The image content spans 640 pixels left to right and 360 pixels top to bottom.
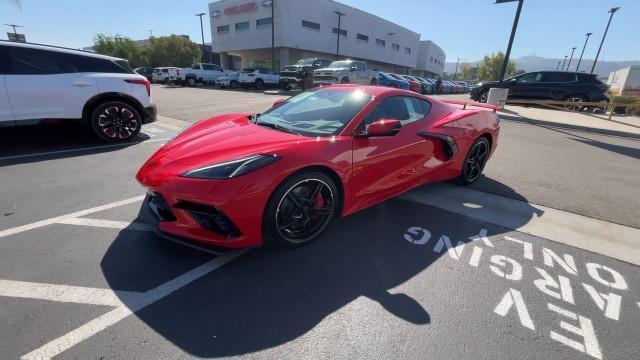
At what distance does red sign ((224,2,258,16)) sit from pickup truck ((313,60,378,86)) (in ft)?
89.0

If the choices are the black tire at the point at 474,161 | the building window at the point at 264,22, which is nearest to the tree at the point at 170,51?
the building window at the point at 264,22

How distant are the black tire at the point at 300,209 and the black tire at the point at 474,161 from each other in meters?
2.29

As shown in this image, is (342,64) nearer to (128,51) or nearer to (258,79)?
(258,79)

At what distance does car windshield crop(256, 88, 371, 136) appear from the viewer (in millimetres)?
2768

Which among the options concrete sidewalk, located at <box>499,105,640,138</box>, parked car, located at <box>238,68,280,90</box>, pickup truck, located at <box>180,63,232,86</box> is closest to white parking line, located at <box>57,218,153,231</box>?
concrete sidewalk, located at <box>499,105,640,138</box>

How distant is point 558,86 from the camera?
1315 cm

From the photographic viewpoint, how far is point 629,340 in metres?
1.80

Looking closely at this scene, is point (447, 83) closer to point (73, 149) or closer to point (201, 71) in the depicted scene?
point (201, 71)

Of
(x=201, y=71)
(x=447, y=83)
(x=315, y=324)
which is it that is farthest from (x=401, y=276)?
(x=447, y=83)

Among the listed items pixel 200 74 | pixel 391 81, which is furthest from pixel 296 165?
pixel 200 74

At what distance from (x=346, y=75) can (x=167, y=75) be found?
667 inches

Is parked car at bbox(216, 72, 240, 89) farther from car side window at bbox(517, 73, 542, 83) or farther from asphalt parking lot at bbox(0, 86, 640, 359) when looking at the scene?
asphalt parking lot at bbox(0, 86, 640, 359)

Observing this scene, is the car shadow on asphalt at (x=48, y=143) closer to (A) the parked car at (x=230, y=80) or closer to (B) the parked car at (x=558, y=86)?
(B) the parked car at (x=558, y=86)

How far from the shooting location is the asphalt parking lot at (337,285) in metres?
1.70
